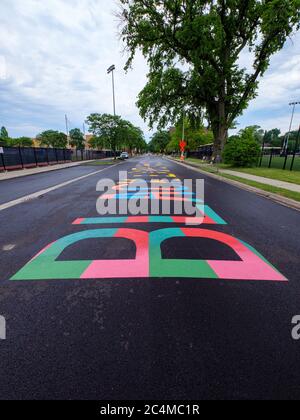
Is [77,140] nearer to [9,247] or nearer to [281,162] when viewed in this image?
[281,162]

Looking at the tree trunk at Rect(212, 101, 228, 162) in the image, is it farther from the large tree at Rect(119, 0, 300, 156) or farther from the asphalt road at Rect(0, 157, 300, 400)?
the asphalt road at Rect(0, 157, 300, 400)

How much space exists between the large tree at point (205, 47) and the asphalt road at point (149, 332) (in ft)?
71.6

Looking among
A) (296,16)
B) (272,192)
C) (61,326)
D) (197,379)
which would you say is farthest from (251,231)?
(296,16)

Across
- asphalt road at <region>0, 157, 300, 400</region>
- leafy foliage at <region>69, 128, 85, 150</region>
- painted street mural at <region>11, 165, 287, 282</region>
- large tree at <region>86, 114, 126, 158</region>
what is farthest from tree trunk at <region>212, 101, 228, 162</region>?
leafy foliage at <region>69, 128, 85, 150</region>

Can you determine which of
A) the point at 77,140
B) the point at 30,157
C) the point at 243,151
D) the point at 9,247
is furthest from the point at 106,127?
the point at 77,140

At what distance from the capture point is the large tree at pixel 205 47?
58.4 ft

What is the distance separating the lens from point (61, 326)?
1.96 metres

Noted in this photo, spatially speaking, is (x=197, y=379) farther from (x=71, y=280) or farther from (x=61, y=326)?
(x=71, y=280)

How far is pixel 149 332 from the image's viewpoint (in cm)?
189

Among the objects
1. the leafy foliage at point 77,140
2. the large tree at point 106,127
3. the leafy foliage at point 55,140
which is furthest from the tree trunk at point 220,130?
the leafy foliage at point 77,140

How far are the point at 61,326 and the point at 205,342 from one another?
4.24ft

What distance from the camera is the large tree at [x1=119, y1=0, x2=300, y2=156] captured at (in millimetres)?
17797

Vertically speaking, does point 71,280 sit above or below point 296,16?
below

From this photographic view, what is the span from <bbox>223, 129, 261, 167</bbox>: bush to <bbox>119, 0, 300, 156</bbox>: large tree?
398 cm
